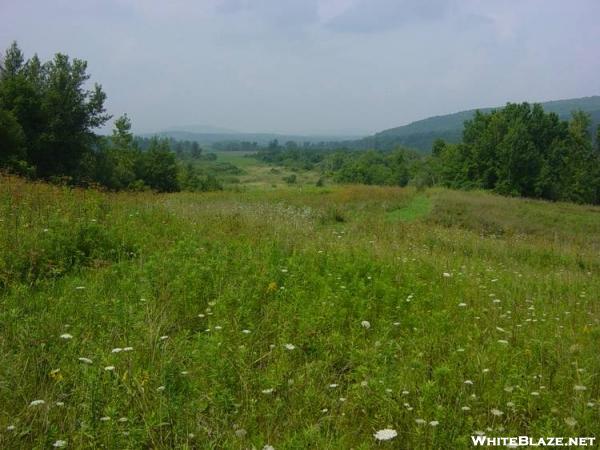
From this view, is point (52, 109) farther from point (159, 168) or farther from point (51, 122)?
point (159, 168)

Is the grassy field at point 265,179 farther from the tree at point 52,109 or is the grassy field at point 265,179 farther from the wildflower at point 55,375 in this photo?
the wildflower at point 55,375

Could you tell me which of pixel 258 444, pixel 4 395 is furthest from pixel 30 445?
pixel 258 444

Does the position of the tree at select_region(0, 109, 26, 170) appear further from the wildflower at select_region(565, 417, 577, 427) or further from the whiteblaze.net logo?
the wildflower at select_region(565, 417, 577, 427)

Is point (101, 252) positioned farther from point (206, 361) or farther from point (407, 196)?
point (407, 196)

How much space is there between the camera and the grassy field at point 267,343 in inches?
110

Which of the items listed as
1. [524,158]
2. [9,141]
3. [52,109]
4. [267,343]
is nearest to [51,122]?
[52,109]

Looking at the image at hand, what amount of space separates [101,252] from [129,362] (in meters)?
3.38

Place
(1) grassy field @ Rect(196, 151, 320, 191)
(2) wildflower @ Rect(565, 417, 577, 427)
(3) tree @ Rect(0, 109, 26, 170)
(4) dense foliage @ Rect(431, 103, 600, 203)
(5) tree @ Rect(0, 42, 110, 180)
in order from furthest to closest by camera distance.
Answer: (1) grassy field @ Rect(196, 151, 320, 191), (4) dense foliage @ Rect(431, 103, 600, 203), (5) tree @ Rect(0, 42, 110, 180), (3) tree @ Rect(0, 109, 26, 170), (2) wildflower @ Rect(565, 417, 577, 427)

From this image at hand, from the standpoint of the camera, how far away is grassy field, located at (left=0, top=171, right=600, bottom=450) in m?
2.81

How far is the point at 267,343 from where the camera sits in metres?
4.02

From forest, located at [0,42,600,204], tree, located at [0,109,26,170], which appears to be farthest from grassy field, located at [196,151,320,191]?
tree, located at [0,109,26,170]

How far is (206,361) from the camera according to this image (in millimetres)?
3428

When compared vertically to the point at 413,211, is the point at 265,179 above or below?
above

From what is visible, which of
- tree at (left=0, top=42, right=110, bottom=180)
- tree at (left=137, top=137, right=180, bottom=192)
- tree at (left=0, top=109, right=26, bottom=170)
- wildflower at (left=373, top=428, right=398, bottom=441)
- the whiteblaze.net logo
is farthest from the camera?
tree at (left=137, top=137, right=180, bottom=192)
